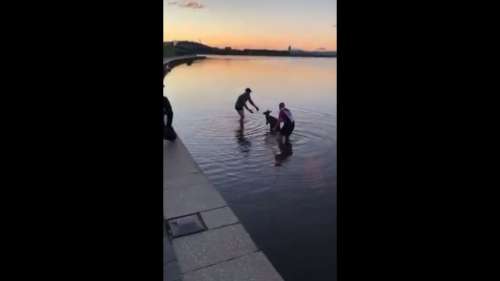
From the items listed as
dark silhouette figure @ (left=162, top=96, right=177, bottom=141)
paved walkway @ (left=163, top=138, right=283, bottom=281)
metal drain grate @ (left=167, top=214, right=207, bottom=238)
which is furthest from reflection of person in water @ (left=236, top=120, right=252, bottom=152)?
metal drain grate @ (left=167, top=214, right=207, bottom=238)

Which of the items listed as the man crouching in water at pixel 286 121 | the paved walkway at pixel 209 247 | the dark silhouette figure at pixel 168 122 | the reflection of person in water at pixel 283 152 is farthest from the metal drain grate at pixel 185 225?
the man crouching in water at pixel 286 121

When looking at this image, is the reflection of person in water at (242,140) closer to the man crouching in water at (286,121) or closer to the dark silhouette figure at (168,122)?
the man crouching in water at (286,121)

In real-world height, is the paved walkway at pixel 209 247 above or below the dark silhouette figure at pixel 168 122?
below

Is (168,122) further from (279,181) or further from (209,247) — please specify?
(209,247)

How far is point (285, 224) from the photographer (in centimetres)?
533

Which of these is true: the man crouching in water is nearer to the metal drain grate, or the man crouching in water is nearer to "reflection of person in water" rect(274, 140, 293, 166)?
"reflection of person in water" rect(274, 140, 293, 166)

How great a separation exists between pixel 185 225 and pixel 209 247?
72 cm

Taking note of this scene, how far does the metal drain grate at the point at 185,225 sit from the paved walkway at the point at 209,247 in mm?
59

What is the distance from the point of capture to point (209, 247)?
427cm

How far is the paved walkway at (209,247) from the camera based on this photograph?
3.75m
